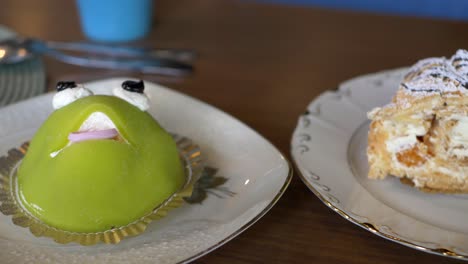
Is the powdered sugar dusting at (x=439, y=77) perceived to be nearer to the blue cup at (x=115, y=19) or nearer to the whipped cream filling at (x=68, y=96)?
the whipped cream filling at (x=68, y=96)

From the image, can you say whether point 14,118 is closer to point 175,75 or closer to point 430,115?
point 175,75

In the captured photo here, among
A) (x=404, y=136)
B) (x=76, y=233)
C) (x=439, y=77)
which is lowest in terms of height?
(x=76, y=233)

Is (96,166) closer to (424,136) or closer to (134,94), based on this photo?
(134,94)

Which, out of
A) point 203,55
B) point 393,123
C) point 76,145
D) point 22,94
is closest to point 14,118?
point 22,94

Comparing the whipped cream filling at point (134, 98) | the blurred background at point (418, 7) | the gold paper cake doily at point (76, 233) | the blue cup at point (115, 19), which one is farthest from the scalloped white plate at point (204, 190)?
the blurred background at point (418, 7)

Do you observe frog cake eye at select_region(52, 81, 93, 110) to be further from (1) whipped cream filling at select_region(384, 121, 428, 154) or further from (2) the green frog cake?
(1) whipped cream filling at select_region(384, 121, 428, 154)

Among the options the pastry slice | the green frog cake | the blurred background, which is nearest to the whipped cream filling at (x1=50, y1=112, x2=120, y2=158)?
the green frog cake

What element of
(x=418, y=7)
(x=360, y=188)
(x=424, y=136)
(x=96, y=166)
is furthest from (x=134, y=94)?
(x=418, y=7)
